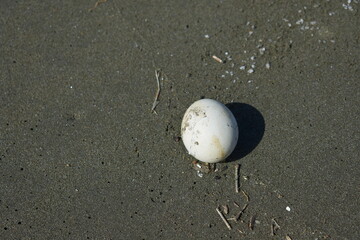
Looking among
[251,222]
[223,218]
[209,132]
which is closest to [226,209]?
[223,218]

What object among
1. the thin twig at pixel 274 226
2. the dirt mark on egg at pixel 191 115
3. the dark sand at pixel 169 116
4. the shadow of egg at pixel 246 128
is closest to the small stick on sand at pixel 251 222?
the dark sand at pixel 169 116

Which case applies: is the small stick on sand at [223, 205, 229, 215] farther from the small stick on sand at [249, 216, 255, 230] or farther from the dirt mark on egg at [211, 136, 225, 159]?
the dirt mark on egg at [211, 136, 225, 159]

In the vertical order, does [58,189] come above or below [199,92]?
below

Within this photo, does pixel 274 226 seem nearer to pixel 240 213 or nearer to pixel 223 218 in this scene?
pixel 240 213

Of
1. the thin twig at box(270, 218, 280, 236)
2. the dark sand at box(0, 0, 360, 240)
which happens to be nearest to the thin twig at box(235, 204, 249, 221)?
the dark sand at box(0, 0, 360, 240)

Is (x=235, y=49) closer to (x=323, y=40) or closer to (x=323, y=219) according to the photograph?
(x=323, y=40)

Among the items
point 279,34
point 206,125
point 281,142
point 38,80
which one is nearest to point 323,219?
point 281,142
